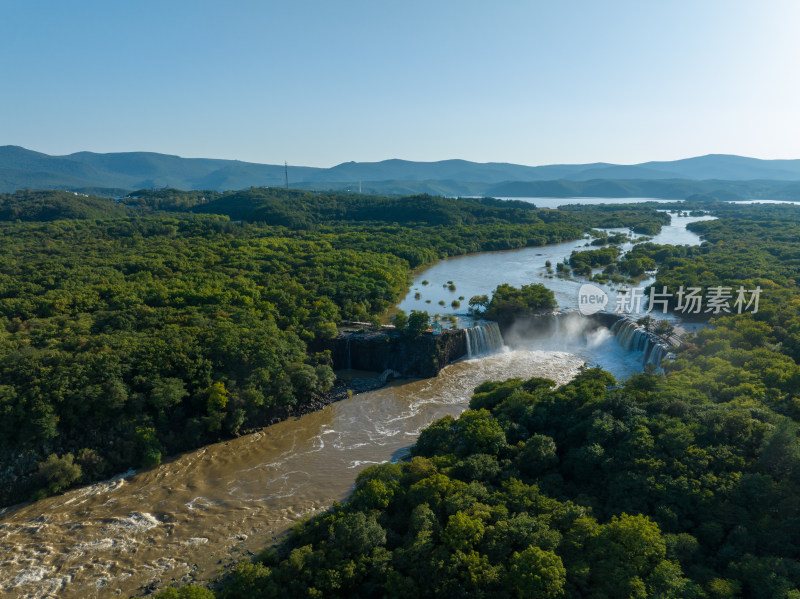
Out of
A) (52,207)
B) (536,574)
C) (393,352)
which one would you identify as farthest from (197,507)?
(52,207)

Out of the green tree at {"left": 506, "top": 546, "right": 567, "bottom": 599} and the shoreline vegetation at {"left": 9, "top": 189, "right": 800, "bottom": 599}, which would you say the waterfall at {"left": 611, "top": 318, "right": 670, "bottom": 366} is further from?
the green tree at {"left": 506, "top": 546, "right": 567, "bottom": 599}

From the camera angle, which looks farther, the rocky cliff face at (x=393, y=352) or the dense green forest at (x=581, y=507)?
the rocky cliff face at (x=393, y=352)

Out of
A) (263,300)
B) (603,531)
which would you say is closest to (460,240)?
(263,300)

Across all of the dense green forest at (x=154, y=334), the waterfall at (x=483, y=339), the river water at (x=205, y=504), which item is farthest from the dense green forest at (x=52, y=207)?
the waterfall at (x=483, y=339)

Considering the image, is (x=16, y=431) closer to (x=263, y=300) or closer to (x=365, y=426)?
(x=365, y=426)

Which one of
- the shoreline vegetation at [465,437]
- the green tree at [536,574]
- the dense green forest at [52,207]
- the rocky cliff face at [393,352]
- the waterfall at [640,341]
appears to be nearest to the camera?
the green tree at [536,574]

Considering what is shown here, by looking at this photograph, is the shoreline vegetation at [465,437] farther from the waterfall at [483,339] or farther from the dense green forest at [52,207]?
the dense green forest at [52,207]

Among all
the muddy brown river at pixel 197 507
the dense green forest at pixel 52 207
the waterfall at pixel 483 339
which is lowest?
the muddy brown river at pixel 197 507
